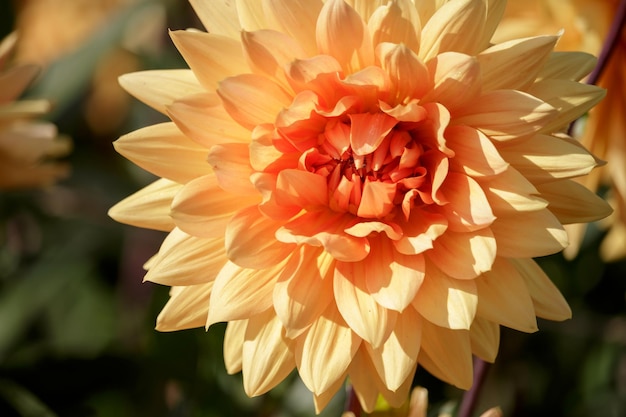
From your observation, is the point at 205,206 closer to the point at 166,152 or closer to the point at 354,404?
the point at 166,152

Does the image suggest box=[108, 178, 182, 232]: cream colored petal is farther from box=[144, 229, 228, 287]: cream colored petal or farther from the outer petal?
the outer petal

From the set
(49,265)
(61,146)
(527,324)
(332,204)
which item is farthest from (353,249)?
(49,265)

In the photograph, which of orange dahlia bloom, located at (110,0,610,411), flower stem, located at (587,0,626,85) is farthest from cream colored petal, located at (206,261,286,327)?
flower stem, located at (587,0,626,85)

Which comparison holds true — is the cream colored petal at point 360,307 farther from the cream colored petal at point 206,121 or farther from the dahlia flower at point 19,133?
the dahlia flower at point 19,133

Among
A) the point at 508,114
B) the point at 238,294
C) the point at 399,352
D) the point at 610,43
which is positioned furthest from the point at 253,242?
the point at 610,43

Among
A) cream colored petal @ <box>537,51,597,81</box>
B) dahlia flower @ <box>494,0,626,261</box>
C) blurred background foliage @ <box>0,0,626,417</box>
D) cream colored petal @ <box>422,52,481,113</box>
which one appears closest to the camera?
cream colored petal @ <box>422,52,481,113</box>

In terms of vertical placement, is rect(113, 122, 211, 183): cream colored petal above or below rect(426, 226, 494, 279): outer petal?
above
